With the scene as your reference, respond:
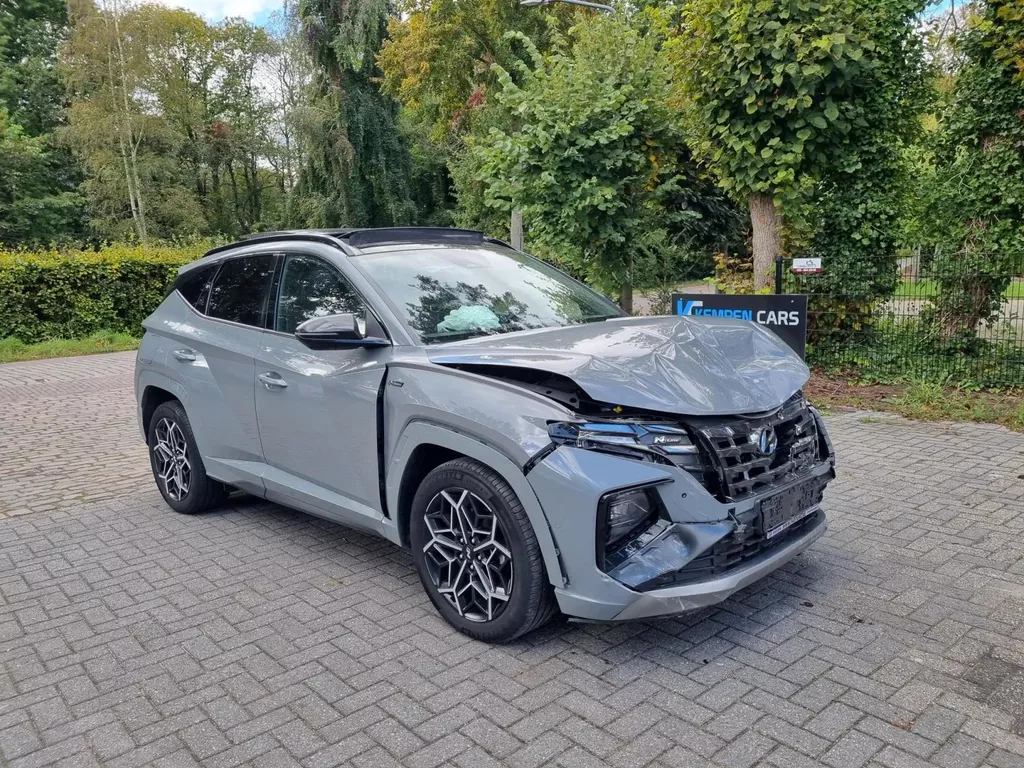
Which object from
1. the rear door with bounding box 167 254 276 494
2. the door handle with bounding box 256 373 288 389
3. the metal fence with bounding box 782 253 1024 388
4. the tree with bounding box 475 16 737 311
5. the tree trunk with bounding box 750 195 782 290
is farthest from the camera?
the tree with bounding box 475 16 737 311

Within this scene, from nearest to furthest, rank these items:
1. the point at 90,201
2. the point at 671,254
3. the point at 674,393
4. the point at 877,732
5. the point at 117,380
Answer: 1. the point at 877,732
2. the point at 674,393
3. the point at 117,380
4. the point at 671,254
5. the point at 90,201

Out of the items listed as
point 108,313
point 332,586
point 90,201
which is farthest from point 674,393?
point 90,201

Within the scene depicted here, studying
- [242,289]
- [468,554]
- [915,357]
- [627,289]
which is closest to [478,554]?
[468,554]

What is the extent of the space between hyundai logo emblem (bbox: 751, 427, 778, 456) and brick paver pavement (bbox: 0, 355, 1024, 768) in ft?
2.78

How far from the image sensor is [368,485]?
3.88 m

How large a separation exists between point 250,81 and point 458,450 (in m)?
48.7

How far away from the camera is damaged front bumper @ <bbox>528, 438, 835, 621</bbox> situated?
2.97 meters

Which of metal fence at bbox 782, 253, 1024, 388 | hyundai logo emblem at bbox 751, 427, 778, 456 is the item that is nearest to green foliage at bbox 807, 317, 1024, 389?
metal fence at bbox 782, 253, 1024, 388

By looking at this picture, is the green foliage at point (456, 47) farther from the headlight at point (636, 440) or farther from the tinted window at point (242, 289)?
the headlight at point (636, 440)

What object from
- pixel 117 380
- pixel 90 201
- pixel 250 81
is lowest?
pixel 117 380

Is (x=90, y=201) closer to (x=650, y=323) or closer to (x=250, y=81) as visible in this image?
(x=250, y=81)

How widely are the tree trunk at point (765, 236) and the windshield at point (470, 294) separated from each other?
6.14m

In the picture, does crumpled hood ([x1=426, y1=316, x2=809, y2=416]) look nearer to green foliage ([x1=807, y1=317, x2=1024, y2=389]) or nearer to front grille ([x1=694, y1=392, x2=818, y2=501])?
front grille ([x1=694, y1=392, x2=818, y2=501])

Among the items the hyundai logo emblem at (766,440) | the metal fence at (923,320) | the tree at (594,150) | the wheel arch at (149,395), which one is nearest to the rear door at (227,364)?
the wheel arch at (149,395)
